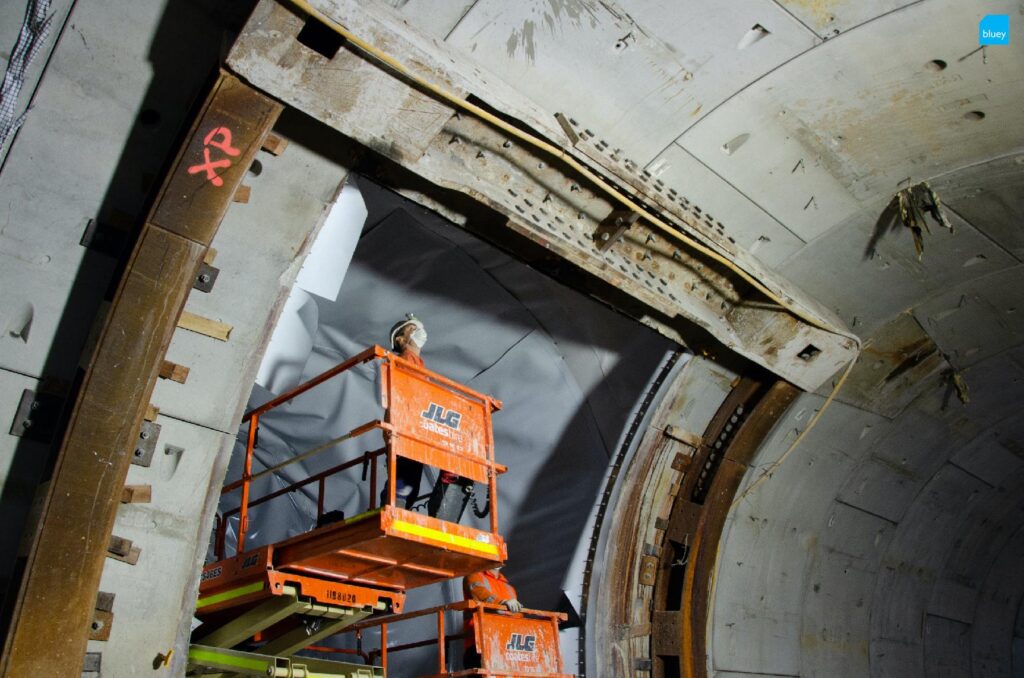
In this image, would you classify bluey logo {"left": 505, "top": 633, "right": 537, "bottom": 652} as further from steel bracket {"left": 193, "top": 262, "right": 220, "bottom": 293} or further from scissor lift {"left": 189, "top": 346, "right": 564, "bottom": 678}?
steel bracket {"left": 193, "top": 262, "right": 220, "bottom": 293}

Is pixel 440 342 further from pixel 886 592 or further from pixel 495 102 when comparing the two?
pixel 886 592

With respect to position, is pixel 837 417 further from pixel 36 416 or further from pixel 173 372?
pixel 36 416

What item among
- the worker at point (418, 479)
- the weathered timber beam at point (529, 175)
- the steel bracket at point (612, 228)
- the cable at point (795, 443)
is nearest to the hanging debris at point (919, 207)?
the weathered timber beam at point (529, 175)

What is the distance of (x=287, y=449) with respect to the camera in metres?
8.02

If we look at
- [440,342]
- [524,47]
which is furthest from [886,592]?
[524,47]

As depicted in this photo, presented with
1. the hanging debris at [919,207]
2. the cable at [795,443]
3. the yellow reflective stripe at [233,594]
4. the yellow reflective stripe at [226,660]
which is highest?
the hanging debris at [919,207]

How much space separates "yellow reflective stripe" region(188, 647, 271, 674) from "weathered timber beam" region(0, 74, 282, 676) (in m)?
1.74

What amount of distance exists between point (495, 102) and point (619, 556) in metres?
3.89

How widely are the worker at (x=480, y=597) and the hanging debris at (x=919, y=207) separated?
12.3 feet

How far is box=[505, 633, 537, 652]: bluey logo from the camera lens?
→ 6.41m

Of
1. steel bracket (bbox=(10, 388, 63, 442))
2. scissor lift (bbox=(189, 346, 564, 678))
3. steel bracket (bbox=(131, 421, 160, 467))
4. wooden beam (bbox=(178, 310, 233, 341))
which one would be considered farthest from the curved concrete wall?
steel bracket (bbox=(10, 388, 63, 442))

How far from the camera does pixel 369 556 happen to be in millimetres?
5035

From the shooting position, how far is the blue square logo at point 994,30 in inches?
187

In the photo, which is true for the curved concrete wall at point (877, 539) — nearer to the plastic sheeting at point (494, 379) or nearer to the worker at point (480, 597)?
the plastic sheeting at point (494, 379)
